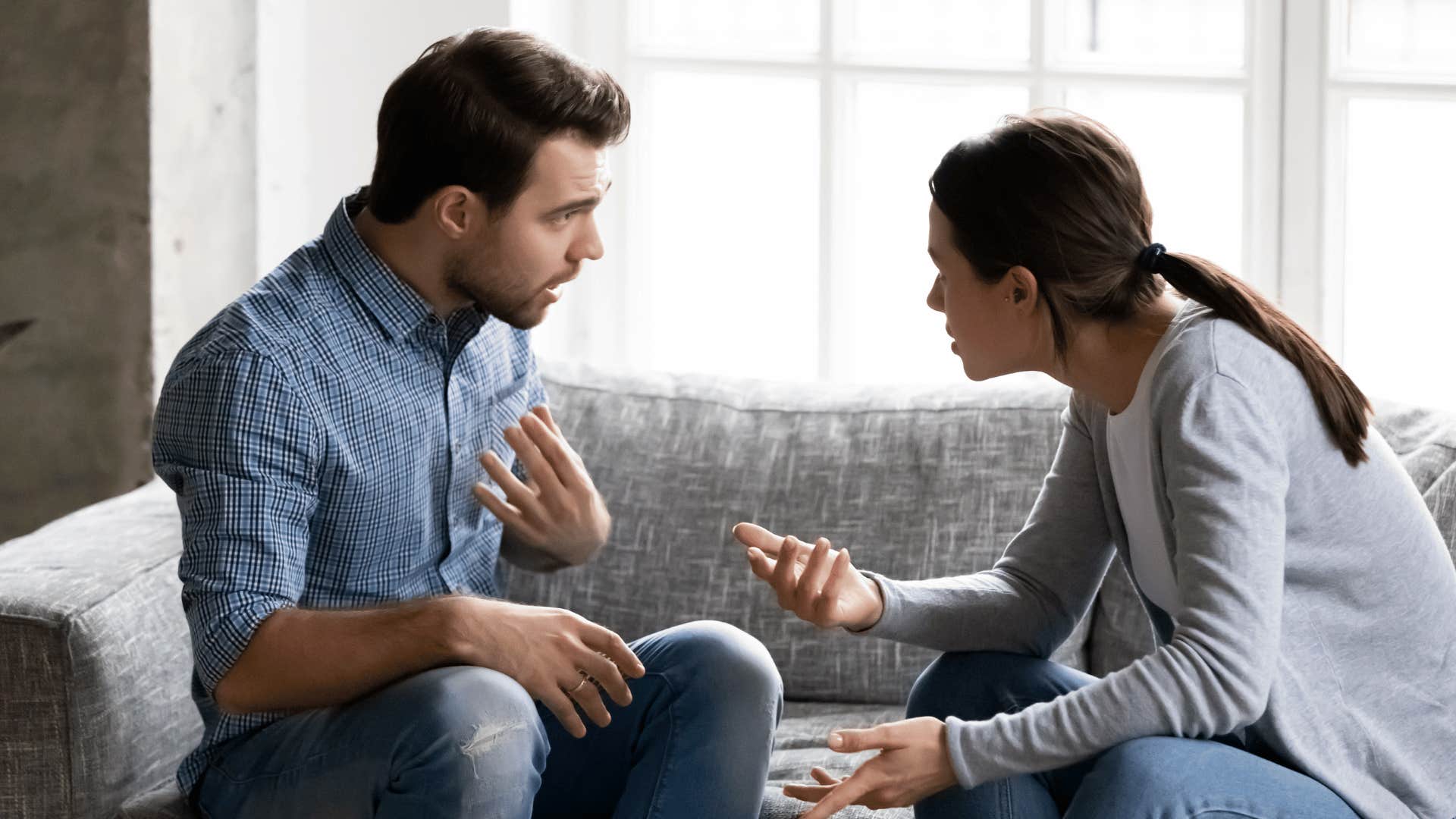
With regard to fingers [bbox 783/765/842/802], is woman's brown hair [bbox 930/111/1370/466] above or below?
above

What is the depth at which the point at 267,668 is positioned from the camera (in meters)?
1.31

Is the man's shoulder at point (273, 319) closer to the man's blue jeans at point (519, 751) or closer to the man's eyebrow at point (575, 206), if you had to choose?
the man's eyebrow at point (575, 206)

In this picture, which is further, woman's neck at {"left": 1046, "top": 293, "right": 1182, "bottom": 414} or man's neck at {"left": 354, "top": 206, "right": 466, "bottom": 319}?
man's neck at {"left": 354, "top": 206, "right": 466, "bottom": 319}

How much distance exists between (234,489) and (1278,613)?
3.05 feet

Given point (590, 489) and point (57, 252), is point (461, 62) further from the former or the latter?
point (57, 252)

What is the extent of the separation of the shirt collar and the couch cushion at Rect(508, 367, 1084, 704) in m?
0.56

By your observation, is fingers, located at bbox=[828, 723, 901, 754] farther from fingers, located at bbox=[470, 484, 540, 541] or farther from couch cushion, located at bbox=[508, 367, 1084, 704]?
couch cushion, located at bbox=[508, 367, 1084, 704]

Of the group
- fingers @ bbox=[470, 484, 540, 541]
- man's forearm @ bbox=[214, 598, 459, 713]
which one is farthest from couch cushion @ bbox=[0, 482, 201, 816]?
fingers @ bbox=[470, 484, 540, 541]

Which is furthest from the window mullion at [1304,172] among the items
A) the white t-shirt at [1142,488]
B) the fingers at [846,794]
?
the fingers at [846,794]

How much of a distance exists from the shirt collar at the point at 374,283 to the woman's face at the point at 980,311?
1.80 ft

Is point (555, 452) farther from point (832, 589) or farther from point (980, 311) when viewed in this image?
point (980, 311)

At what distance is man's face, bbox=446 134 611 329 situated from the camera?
155 cm

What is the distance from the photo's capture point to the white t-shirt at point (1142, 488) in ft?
4.33

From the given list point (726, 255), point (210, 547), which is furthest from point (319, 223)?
point (210, 547)
